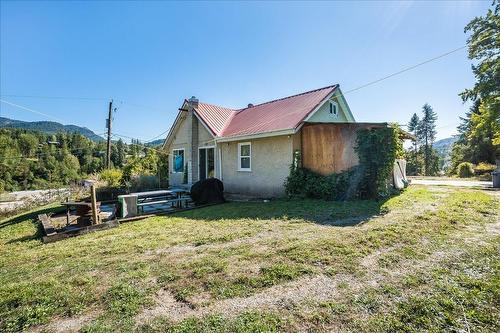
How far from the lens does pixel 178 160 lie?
54.9 ft

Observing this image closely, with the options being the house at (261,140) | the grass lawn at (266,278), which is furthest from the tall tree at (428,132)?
the grass lawn at (266,278)

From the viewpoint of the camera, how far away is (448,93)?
19.2 meters

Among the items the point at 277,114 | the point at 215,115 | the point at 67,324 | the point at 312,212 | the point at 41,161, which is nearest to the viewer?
the point at 67,324

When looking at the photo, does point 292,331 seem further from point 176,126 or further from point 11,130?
point 11,130

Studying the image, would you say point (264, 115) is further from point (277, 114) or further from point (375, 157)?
point (375, 157)

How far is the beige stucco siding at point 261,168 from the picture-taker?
432 inches

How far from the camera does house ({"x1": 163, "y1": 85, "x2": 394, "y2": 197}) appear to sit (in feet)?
33.8

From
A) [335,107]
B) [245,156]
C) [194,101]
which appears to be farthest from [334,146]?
[194,101]

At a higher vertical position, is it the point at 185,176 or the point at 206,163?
the point at 206,163

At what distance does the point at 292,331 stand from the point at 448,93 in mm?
23363

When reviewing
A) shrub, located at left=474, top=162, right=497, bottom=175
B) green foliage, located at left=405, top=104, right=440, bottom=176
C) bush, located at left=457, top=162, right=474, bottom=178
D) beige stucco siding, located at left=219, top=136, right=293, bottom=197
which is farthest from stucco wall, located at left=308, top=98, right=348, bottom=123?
green foliage, located at left=405, top=104, right=440, bottom=176

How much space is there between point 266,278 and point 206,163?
38.6ft

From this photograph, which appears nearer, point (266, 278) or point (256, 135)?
point (266, 278)

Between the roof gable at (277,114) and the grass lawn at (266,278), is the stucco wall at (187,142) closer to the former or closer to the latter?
the roof gable at (277,114)
